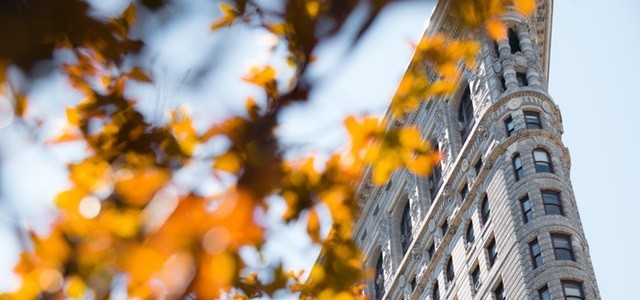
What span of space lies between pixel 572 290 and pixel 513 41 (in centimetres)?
1862

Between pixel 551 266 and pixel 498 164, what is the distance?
26.1ft

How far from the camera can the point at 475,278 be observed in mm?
45906

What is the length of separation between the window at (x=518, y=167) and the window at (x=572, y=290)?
6811 mm

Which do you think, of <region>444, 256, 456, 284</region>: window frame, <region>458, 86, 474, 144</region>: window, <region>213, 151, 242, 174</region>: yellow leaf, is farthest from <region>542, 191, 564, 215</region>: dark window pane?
<region>213, 151, 242, 174</region>: yellow leaf

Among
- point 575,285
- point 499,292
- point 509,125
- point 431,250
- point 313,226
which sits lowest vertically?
point 313,226

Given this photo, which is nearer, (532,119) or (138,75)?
(138,75)

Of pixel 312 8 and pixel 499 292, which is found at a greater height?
pixel 499 292

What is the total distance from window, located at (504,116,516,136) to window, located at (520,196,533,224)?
4505 millimetres

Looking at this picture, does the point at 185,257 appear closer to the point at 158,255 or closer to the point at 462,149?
the point at 158,255

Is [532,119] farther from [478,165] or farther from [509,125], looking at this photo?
[478,165]

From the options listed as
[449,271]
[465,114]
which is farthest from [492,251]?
[465,114]

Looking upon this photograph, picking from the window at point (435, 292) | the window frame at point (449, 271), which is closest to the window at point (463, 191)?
the window frame at point (449, 271)

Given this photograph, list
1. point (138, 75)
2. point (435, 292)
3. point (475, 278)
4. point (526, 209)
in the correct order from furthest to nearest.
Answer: point (435, 292) < point (475, 278) < point (526, 209) < point (138, 75)

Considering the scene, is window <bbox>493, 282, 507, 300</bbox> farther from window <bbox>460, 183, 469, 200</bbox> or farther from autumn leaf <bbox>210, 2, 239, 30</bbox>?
autumn leaf <bbox>210, 2, 239, 30</bbox>
